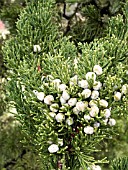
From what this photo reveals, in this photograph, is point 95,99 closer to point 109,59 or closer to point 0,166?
point 109,59

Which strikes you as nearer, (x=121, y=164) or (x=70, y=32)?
(x=121, y=164)

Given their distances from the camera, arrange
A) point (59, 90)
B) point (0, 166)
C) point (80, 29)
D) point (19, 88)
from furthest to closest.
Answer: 1. point (0, 166)
2. point (80, 29)
3. point (19, 88)
4. point (59, 90)

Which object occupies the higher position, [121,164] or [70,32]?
[70,32]

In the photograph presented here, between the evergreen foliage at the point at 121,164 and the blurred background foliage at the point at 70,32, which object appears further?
the blurred background foliage at the point at 70,32

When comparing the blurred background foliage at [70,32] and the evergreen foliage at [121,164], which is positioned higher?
the blurred background foliage at [70,32]

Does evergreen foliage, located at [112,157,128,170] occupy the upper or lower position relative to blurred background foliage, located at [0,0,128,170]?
lower

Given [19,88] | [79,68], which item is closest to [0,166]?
[19,88]

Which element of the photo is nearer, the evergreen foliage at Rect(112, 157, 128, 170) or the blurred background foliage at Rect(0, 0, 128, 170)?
the evergreen foliage at Rect(112, 157, 128, 170)

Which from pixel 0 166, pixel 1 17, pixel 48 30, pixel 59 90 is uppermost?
pixel 1 17
